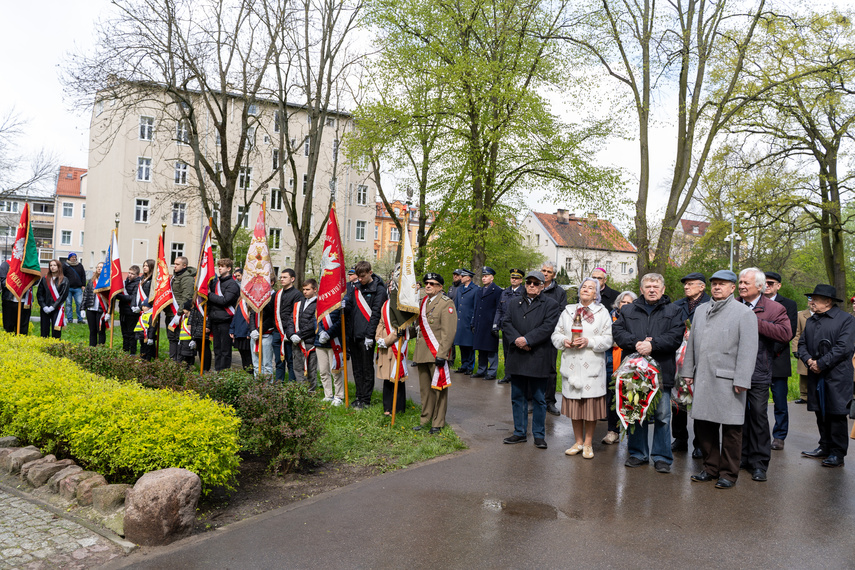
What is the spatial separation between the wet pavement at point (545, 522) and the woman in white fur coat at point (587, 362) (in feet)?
1.72

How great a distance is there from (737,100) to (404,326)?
17.2m

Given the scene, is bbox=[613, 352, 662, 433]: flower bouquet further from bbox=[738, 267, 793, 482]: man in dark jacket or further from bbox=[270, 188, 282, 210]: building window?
bbox=[270, 188, 282, 210]: building window

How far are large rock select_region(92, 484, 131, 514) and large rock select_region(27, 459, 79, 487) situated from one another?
38.9 inches

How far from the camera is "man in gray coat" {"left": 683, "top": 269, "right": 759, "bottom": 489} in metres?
6.08

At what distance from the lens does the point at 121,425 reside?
16.8 feet

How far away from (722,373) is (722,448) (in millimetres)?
787

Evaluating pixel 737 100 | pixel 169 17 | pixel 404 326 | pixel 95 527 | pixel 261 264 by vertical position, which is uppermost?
pixel 169 17

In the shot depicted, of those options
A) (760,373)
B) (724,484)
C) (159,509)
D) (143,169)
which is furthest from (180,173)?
(724,484)

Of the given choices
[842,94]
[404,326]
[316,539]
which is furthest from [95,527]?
[842,94]

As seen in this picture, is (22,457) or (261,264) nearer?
(22,457)

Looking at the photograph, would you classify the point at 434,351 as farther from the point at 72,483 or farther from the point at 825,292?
the point at 825,292

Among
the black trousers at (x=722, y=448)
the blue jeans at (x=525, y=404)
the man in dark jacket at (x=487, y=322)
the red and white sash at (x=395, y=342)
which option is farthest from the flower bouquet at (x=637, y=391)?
the man in dark jacket at (x=487, y=322)

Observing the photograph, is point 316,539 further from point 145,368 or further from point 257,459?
point 145,368

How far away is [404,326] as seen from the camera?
8.29 m
